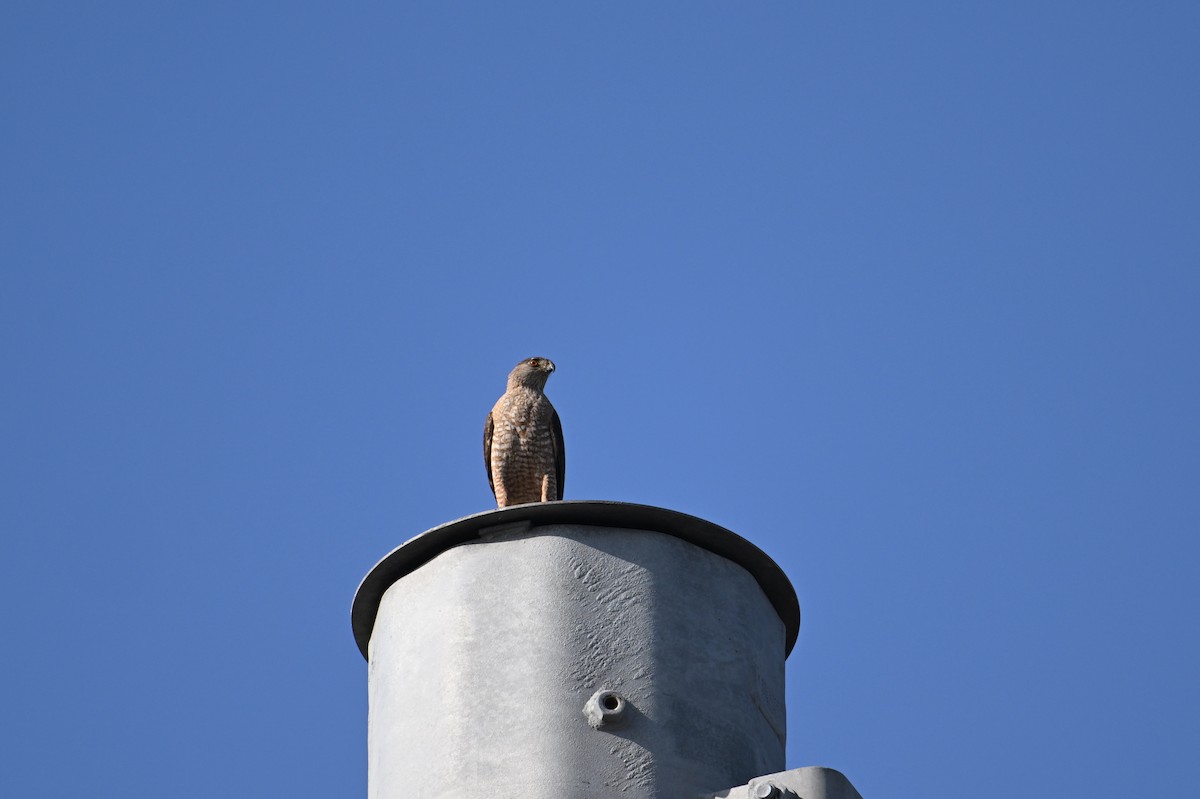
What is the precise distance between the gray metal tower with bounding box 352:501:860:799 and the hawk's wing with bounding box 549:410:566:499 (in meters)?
2.12

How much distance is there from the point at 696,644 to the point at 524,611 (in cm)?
101

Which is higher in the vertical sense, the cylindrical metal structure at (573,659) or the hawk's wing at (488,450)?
the hawk's wing at (488,450)

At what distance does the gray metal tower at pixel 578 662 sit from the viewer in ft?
35.3

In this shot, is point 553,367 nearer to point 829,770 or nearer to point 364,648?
point 364,648

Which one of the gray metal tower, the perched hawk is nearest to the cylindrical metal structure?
the gray metal tower

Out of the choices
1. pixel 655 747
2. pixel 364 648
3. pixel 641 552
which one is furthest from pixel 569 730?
pixel 364 648

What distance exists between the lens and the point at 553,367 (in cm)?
1425

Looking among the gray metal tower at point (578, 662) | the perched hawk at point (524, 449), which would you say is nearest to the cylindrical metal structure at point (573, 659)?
the gray metal tower at point (578, 662)

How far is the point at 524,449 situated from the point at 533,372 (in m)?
0.75

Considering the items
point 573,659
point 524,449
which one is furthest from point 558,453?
point 573,659

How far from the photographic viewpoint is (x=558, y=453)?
1381 centimetres

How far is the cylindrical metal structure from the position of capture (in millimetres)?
10805

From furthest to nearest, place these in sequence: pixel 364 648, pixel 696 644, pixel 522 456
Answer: pixel 522 456 < pixel 364 648 < pixel 696 644

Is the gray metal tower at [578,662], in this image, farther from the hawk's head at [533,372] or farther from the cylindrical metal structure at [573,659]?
the hawk's head at [533,372]
